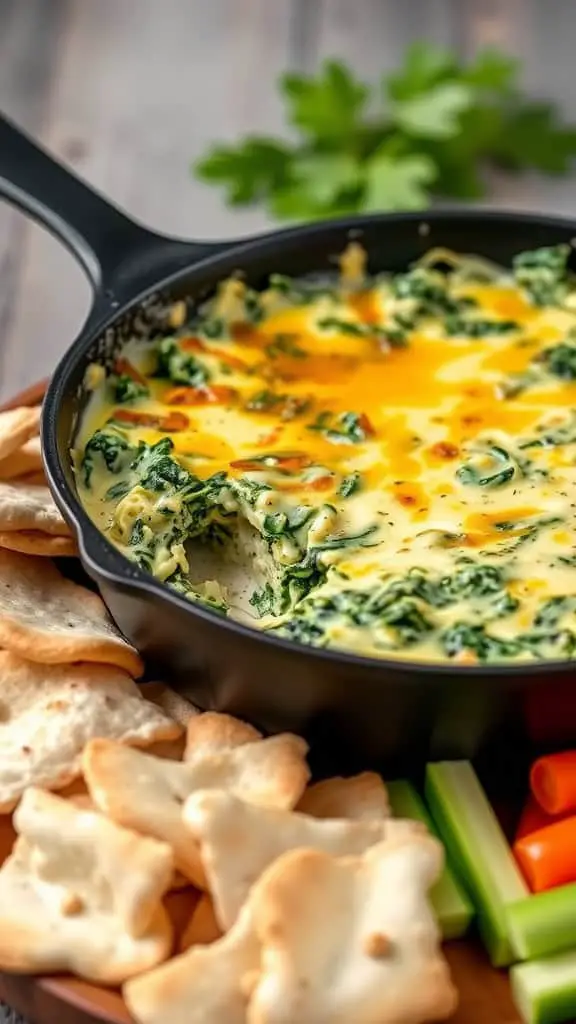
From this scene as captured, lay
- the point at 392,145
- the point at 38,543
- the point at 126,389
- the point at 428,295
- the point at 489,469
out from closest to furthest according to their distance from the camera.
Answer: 1. the point at 38,543
2. the point at 489,469
3. the point at 126,389
4. the point at 428,295
5. the point at 392,145

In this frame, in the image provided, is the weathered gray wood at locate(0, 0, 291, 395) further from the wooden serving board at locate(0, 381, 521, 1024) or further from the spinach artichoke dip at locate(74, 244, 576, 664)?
the wooden serving board at locate(0, 381, 521, 1024)

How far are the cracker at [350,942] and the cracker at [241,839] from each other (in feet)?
0.30

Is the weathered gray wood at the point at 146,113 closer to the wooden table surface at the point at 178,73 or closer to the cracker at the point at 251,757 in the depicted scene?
the wooden table surface at the point at 178,73

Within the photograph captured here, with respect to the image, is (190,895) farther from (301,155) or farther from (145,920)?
(301,155)

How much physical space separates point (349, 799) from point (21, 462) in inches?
50.7

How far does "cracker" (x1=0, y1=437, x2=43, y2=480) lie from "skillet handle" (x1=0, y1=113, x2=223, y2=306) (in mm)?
468

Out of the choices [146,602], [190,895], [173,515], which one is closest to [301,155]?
[173,515]

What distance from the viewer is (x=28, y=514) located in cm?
369

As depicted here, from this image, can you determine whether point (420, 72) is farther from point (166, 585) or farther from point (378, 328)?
point (166, 585)

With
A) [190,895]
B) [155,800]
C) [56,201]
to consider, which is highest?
[56,201]

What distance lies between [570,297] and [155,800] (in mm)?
2137

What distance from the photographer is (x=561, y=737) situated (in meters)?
3.28

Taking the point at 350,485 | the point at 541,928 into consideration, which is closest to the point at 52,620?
the point at 350,485

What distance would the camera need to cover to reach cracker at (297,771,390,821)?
3.17 m
